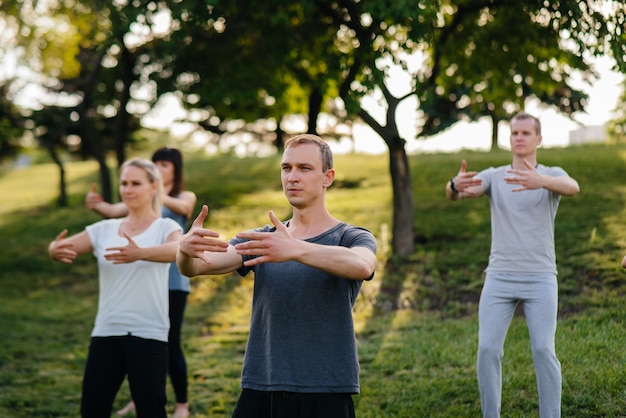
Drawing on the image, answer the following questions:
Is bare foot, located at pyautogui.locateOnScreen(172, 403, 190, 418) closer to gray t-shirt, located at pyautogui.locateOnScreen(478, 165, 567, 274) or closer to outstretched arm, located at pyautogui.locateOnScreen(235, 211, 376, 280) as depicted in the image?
gray t-shirt, located at pyautogui.locateOnScreen(478, 165, 567, 274)

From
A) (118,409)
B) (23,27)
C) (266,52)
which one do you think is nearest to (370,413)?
(118,409)

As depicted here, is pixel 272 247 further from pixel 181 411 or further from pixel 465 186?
pixel 181 411

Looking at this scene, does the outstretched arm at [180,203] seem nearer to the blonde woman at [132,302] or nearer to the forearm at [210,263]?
the blonde woman at [132,302]

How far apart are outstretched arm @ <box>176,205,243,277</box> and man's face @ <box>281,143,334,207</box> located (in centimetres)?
43

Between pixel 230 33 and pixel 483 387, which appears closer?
pixel 483 387

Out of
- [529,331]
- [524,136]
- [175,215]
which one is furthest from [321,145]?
[175,215]

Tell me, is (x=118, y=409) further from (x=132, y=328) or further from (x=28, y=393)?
(x=132, y=328)

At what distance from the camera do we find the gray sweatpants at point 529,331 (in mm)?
6082

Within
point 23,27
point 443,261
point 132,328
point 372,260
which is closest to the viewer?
point 372,260

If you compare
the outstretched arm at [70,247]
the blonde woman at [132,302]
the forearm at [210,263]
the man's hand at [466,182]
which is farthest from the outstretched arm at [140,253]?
the man's hand at [466,182]

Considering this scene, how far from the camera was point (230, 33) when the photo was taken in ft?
59.3

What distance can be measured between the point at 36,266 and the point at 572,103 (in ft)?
88.5

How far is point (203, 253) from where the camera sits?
3.84 m

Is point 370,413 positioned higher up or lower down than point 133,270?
lower down
